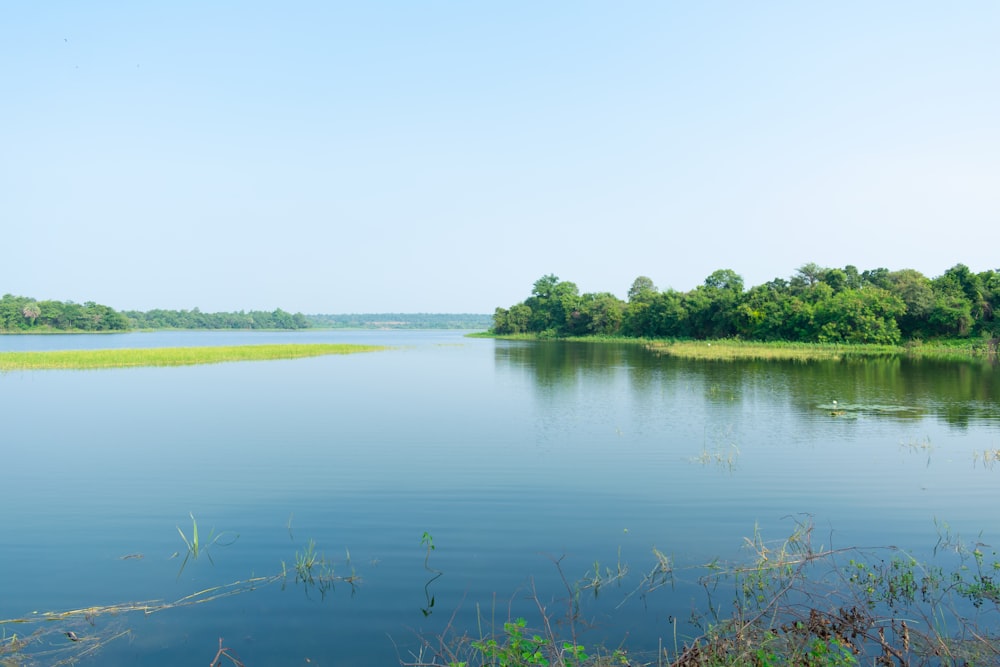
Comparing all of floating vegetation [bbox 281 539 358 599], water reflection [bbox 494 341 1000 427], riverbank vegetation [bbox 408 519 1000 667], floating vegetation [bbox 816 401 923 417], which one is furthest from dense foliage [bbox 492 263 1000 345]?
floating vegetation [bbox 281 539 358 599]

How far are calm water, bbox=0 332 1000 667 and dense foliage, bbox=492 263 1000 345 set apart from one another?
5312 centimetres

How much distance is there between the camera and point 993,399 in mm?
27531

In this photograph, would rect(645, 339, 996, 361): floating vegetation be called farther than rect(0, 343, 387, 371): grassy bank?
Result: Yes

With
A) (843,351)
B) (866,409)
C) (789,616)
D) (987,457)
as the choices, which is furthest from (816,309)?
(789,616)

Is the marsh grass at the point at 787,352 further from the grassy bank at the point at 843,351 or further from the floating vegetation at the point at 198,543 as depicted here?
the floating vegetation at the point at 198,543

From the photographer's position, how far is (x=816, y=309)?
81562 millimetres

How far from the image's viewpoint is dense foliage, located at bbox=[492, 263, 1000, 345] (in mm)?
73875

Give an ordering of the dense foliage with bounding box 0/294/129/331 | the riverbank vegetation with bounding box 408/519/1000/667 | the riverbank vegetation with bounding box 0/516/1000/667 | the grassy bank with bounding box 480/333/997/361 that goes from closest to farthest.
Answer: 1. the riverbank vegetation with bounding box 408/519/1000/667
2. the riverbank vegetation with bounding box 0/516/1000/667
3. the grassy bank with bounding box 480/333/997/361
4. the dense foliage with bounding box 0/294/129/331

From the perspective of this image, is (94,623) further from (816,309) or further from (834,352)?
(816,309)

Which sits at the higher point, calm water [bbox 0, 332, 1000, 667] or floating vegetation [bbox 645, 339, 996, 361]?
floating vegetation [bbox 645, 339, 996, 361]

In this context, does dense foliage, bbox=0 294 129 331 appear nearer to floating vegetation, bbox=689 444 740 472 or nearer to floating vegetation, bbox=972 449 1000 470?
floating vegetation, bbox=689 444 740 472

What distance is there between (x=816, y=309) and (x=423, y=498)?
81.2 meters

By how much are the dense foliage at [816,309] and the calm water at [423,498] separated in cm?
5312

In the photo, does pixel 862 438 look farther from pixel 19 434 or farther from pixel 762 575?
pixel 19 434
